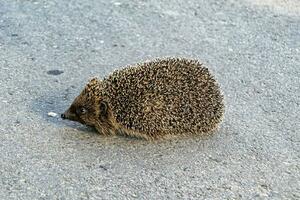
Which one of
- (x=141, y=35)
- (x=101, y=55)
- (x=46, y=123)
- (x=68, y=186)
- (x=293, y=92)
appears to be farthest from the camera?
(x=141, y=35)

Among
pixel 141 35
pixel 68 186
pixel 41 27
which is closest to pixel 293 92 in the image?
pixel 141 35

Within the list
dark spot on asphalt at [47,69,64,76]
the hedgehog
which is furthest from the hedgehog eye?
dark spot on asphalt at [47,69,64,76]

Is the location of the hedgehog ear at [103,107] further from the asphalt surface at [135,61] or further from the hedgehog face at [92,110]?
the asphalt surface at [135,61]

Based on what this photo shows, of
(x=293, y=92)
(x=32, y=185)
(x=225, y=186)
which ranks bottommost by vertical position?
(x=32, y=185)

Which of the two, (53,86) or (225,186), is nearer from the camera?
(225,186)

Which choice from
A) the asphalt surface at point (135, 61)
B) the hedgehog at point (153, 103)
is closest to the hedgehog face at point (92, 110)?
the hedgehog at point (153, 103)

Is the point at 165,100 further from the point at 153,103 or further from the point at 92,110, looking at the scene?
the point at 92,110

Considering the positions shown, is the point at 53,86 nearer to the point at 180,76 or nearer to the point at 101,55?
the point at 101,55
